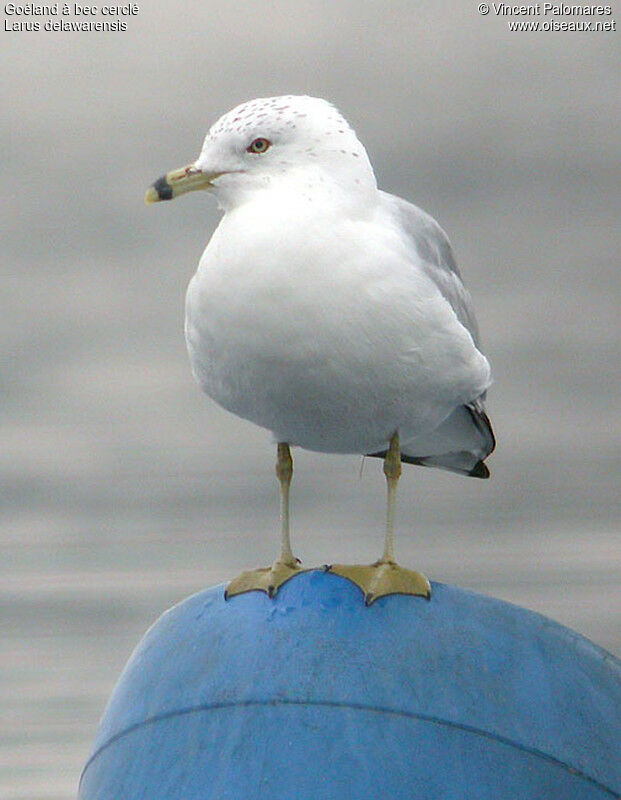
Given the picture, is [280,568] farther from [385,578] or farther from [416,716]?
[416,716]

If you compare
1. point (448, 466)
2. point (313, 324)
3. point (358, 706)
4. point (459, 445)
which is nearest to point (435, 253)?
point (313, 324)

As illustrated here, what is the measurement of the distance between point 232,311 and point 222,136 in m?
0.43

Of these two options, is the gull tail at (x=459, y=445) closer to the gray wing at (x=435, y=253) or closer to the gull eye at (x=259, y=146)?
the gray wing at (x=435, y=253)

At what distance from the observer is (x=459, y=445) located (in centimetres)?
400

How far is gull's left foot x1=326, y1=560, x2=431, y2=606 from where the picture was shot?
9.99 feet

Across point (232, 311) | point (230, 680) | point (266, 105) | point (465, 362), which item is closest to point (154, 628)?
point (230, 680)

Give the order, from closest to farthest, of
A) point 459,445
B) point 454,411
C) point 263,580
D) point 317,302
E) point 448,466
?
point 317,302
point 263,580
point 454,411
point 459,445
point 448,466

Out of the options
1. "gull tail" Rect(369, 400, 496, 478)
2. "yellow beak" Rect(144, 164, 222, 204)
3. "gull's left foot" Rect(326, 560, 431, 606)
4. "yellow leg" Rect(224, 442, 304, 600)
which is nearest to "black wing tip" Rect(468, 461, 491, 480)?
"gull tail" Rect(369, 400, 496, 478)

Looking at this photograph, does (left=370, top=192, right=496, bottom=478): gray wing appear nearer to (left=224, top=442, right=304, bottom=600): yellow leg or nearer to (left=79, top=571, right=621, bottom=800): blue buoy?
(left=224, top=442, right=304, bottom=600): yellow leg

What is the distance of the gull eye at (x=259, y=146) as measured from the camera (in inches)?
130

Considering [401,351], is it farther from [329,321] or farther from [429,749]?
[429,749]

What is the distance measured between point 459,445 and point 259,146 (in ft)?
3.37

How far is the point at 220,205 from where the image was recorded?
11.1 ft

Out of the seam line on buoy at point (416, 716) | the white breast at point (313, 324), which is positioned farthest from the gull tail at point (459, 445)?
the seam line on buoy at point (416, 716)
